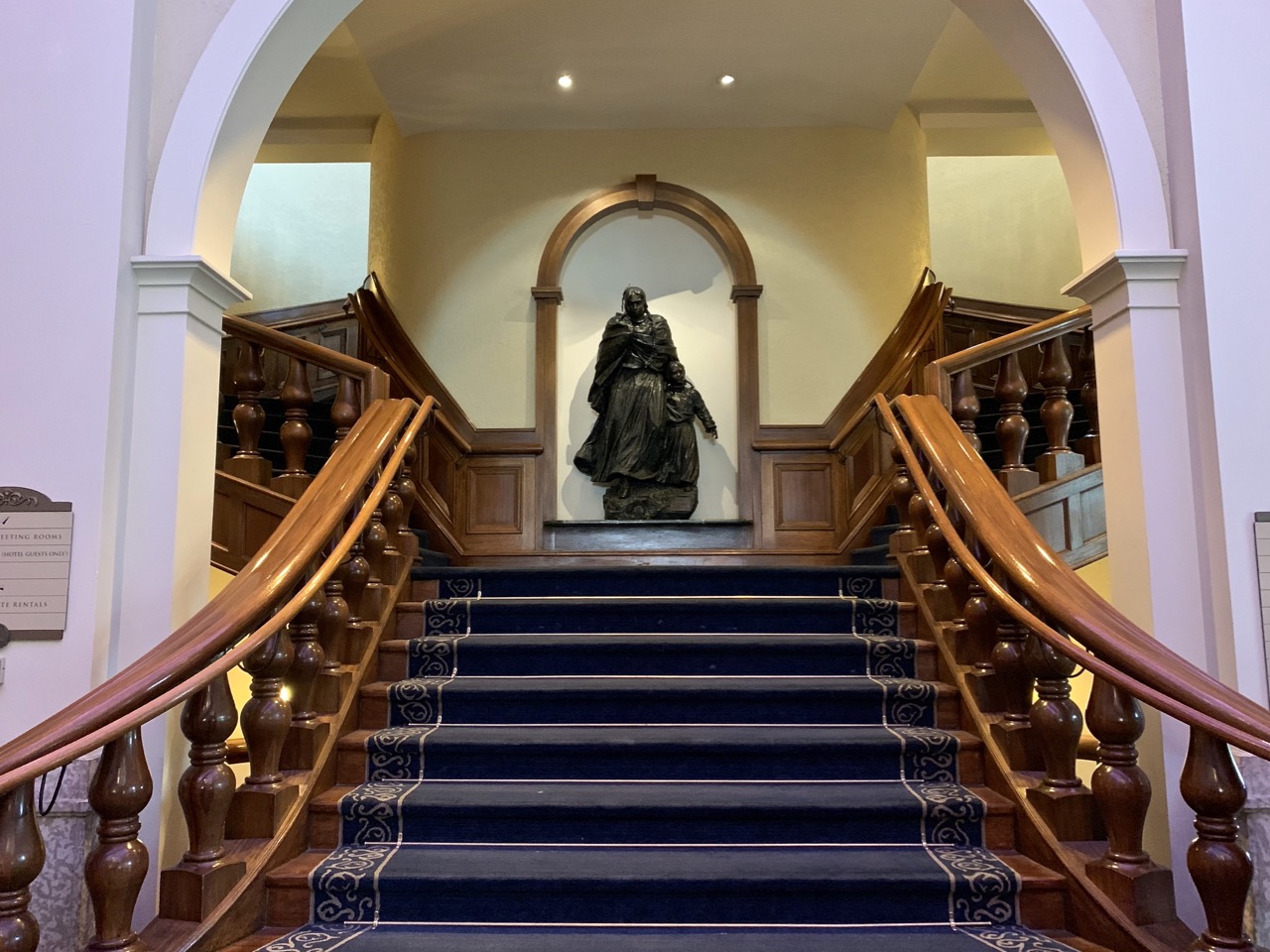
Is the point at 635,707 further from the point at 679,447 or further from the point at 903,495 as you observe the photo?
the point at 679,447

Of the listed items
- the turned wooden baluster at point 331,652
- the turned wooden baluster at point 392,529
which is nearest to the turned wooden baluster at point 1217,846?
the turned wooden baluster at point 331,652

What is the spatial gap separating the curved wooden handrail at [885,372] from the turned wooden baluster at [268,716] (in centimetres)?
375

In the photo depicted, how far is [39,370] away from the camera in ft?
8.03

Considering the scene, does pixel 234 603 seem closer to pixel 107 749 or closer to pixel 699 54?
pixel 107 749

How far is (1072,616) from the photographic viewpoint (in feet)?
7.27

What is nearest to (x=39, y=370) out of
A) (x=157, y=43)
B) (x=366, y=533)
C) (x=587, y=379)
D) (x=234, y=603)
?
(x=234, y=603)

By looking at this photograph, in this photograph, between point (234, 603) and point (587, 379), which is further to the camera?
point (587, 379)

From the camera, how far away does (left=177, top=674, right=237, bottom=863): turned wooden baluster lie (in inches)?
88.3

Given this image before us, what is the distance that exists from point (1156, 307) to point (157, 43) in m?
2.92

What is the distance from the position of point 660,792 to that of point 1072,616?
1.23 meters

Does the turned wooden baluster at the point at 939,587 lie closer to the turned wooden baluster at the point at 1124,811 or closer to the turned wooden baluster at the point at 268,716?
the turned wooden baluster at the point at 1124,811

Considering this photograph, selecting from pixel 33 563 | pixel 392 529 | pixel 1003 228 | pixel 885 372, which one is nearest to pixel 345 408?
pixel 392 529

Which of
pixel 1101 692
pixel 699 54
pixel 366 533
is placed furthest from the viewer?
pixel 699 54

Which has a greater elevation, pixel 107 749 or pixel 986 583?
pixel 986 583
